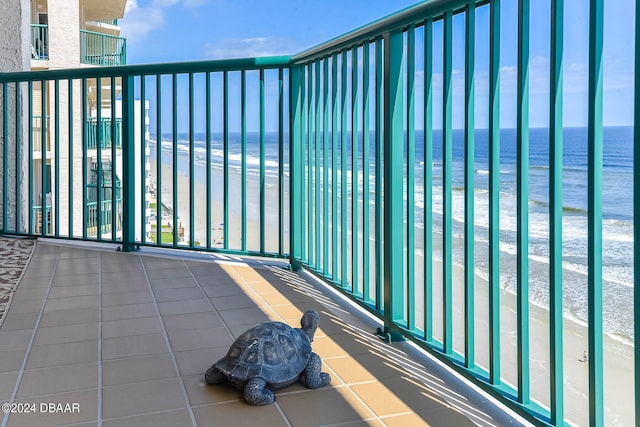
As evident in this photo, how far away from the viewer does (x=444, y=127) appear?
6.17 feet

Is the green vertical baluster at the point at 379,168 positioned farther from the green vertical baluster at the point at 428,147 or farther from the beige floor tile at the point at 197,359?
the beige floor tile at the point at 197,359

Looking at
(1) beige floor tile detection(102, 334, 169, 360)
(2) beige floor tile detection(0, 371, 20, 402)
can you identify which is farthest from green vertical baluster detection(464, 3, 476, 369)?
(2) beige floor tile detection(0, 371, 20, 402)

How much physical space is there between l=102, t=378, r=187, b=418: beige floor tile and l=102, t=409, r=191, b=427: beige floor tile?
0.03m

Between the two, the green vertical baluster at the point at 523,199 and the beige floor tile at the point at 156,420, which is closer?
the green vertical baluster at the point at 523,199

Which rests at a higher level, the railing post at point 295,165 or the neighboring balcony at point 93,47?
the neighboring balcony at point 93,47

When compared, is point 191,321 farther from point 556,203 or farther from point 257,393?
point 556,203

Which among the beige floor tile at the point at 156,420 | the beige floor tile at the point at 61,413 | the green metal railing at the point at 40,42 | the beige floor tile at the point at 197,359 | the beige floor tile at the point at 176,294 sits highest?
the green metal railing at the point at 40,42

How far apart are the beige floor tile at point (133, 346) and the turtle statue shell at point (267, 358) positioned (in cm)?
43

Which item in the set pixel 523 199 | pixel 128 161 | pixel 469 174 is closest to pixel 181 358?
pixel 469 174

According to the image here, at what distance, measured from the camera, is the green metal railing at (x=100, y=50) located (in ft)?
55.8

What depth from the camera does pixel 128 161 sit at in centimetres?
398

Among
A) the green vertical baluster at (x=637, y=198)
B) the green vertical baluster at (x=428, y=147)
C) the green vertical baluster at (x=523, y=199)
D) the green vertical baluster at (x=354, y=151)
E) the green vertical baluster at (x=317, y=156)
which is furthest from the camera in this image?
the green vertical baluster at (x=317, y=156)

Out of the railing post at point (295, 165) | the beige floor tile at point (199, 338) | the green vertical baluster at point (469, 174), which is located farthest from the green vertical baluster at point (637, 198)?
the railing post at point (295, 165)

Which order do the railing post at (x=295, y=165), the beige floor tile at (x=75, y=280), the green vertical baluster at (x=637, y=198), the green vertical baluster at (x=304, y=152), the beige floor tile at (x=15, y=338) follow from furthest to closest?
the railing post at (x=295, y=165) → the green vertical baluster at (x=304, y=152) → the beige floor tile at (x=75, y=280) → the beige floor tile at (x=15, y=338) → the green vertical baluster at (x=637, y=198)
